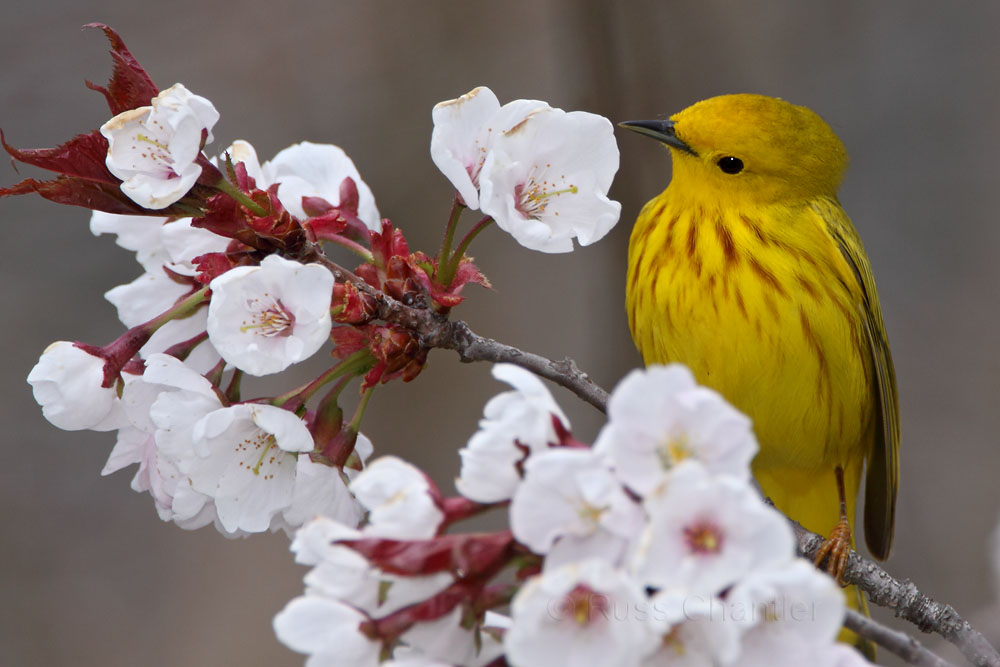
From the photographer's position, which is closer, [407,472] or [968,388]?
[407,472]

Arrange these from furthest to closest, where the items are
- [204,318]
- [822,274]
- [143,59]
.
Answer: [143,59] → [822,274] → [204,318]

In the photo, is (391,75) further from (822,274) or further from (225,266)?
(225,266)

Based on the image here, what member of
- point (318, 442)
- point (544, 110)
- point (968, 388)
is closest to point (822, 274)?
point (544, 110)

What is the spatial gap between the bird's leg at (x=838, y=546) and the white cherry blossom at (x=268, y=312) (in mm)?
1581

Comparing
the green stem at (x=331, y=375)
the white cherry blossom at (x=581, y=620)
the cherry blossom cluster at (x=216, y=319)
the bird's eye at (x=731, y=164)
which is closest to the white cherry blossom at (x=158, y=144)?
the cherry blossom cluster at (x=216, y=319)

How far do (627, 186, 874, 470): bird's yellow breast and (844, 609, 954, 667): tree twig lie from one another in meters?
1.77

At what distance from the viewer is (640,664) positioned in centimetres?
120

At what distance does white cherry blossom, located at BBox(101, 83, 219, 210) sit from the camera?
5.91 feet

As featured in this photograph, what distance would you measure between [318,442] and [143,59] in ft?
15.1

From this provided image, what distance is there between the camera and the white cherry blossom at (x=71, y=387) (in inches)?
73.2

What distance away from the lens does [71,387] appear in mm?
1867

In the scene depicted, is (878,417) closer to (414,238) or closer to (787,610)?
(787,610)

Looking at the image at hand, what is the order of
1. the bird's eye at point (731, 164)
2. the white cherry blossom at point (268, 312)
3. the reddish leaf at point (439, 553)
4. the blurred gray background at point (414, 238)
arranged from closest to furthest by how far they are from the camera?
the reddish leaf at point (439, 553) < the white cherry blossom at point (268, 312) < the bird's eye at point (731, 164) < the blurred gray background at point (414, 238)

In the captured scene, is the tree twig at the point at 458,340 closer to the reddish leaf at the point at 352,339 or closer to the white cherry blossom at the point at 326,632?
the reddish leaf at the point at 352,339
